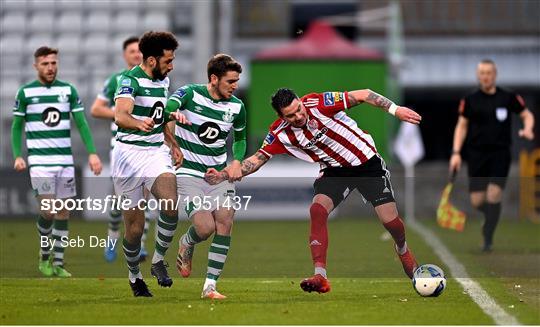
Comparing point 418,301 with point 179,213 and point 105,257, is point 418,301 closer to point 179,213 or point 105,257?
point 179,213

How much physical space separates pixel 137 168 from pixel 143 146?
0.17 m

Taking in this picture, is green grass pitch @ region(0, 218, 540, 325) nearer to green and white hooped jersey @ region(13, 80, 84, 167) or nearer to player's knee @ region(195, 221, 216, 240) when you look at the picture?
player's knee @ region(195, 221, 216, 240)

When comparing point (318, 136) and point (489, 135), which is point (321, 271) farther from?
point (489, 135)

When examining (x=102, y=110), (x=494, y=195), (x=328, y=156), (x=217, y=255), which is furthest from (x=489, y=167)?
(x=217, y=255)

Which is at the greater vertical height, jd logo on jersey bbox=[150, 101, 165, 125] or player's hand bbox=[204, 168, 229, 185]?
jd logo on jersey bbox=[150, 101, 165, 125]

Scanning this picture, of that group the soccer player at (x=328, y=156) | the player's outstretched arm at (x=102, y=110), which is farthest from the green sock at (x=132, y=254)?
the player's outstretched arm at (x=102, y=110)

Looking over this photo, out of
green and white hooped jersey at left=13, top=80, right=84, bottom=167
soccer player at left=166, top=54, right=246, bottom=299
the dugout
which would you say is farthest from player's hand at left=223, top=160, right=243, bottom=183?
the dugout

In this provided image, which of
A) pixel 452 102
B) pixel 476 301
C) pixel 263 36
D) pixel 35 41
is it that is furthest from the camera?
pixel 452 102

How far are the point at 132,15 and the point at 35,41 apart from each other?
7.57ft

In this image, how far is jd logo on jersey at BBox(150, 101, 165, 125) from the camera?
10.5m

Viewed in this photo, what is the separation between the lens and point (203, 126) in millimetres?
10812

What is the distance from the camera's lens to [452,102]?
40625mm

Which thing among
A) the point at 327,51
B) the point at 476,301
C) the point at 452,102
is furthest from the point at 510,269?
the point at 452,102

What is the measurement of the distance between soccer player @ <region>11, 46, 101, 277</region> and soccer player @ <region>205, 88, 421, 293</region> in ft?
7.71
